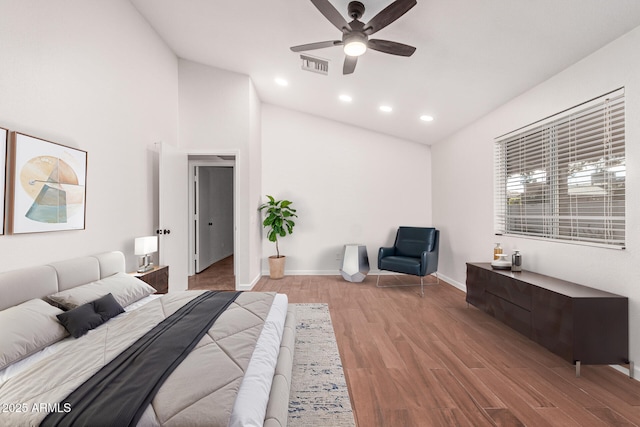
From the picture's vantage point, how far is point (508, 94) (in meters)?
3.41

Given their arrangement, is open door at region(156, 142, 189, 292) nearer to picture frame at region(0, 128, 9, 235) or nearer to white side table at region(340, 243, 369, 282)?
picture frame at region(0, 128, 9, 235)

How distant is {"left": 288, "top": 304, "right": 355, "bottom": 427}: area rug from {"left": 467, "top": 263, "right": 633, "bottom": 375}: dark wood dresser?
1.73 m

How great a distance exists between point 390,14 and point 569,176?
2273 mm

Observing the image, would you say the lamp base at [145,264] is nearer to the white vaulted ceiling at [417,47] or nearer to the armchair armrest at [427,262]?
the white vaulted ceiling at [417,47]

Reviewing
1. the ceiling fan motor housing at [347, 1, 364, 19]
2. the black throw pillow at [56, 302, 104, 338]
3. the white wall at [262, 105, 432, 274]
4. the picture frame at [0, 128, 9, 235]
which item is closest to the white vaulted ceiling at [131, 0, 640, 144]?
the ceiling fan motor housing at [347, 1, 364, 19]

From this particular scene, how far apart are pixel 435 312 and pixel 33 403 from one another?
11.9 feet

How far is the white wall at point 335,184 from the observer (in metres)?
5.70

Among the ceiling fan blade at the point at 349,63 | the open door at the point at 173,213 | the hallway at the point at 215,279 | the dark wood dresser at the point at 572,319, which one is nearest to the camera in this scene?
the dark wood dresser at the point at 572,319

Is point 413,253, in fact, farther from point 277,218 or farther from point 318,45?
point 318,45

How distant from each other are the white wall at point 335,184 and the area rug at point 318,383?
8.64ft

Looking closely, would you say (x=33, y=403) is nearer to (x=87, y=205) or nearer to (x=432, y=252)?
(x=87, y=205)

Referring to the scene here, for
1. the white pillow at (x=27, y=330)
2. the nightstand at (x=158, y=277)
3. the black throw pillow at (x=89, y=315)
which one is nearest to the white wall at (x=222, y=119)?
the nightstand at (x=158, y=277)

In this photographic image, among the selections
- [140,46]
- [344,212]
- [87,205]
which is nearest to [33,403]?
[87,205]

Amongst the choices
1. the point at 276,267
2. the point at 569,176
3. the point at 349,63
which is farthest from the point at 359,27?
the point at 276,267
